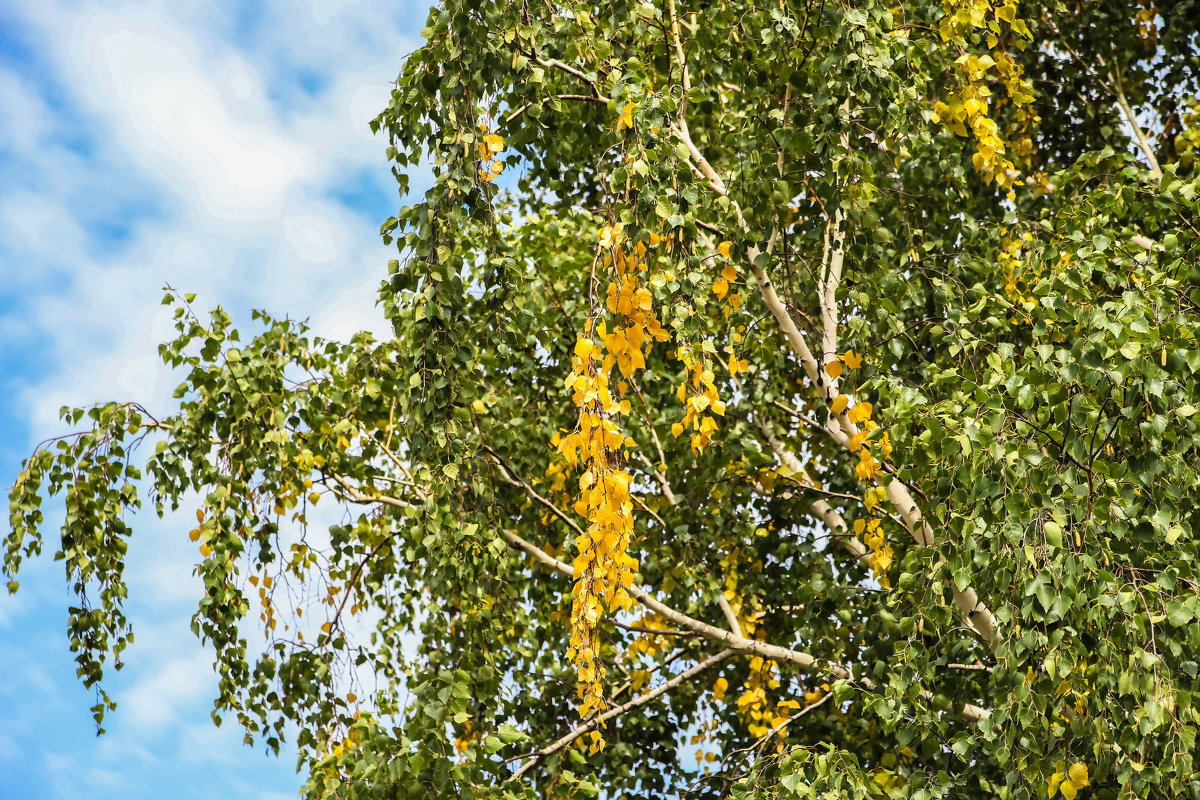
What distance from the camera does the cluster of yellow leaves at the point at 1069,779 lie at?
2207 millimetres

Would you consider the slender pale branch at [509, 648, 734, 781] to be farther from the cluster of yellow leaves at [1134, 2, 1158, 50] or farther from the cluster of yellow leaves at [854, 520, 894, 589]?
the cluster of yellow leaves at [1134, 2, 1158, 50]

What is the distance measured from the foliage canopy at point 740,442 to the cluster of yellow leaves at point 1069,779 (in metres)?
0.03

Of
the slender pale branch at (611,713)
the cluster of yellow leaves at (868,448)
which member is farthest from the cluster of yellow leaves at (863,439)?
the slender pale branch at (611,713)

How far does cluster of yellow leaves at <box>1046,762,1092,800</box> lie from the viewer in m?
2.21

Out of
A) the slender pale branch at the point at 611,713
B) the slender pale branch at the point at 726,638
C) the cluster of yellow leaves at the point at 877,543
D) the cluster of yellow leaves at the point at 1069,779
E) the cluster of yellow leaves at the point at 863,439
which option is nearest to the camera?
the cluster of yellow leaves at the point at 1069,779

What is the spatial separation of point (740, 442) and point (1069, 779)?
164 centimetres

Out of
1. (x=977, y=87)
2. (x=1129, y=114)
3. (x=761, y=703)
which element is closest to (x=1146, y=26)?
(x=1129, y=114)

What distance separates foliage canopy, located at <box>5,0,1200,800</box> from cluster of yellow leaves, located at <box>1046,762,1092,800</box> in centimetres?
3

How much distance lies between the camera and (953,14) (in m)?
3.14

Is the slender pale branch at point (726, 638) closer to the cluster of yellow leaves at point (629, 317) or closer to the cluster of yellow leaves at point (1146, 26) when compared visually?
the cluster of yellow leaves at point (629, 317)

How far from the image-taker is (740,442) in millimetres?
3678

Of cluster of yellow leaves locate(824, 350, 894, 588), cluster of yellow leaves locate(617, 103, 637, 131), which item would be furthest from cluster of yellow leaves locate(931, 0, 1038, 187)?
cluster of yellow leaves locate(617, 103, 637, 131)

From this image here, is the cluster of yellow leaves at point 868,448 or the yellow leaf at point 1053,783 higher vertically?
the cluster of yellow leaves at point 868,448

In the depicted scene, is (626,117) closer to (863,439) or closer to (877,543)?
(863,439)
